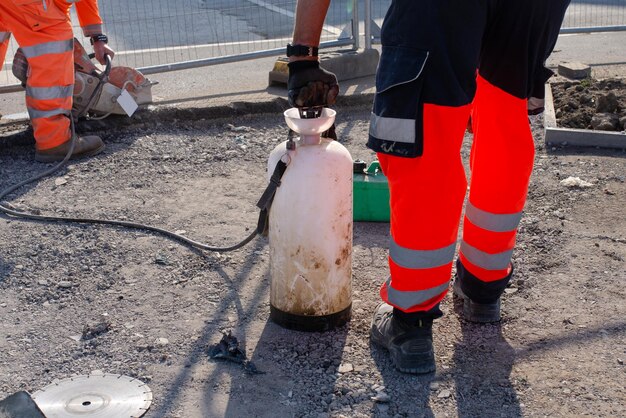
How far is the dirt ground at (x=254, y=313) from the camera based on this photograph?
117 inches

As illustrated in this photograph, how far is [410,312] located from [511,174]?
635mm

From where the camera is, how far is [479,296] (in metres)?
3.38

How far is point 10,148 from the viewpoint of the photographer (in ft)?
18.7

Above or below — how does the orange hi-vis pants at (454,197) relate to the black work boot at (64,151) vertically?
above

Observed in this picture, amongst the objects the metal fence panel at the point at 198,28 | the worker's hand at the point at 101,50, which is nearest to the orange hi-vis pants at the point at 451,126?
the worker's hand at the point at 101,50

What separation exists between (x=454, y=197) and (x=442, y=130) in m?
0.25

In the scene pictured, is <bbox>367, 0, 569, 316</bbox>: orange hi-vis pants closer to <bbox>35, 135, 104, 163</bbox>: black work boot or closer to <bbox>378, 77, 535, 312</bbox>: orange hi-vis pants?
<bbox>378, 77, 535, 312</bbox>: orange hi-vis pants

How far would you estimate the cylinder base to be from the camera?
333cm

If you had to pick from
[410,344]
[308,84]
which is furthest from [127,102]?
[410,344]

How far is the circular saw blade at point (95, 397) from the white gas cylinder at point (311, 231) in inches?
26.9

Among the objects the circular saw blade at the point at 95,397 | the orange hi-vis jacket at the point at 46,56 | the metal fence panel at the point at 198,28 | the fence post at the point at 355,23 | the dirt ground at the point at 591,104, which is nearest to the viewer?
the circular saw blade at the point at 95,397

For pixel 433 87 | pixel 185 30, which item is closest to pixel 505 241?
pixel 433 87

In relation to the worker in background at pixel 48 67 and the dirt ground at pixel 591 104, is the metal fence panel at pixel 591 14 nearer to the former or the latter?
the dirt ground at pixel 591 104

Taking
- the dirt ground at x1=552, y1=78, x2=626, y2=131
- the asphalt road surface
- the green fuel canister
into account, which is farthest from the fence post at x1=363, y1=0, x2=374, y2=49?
the green fuel canister
